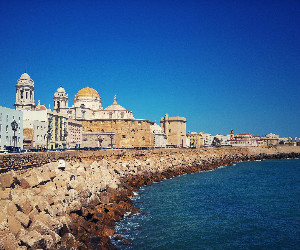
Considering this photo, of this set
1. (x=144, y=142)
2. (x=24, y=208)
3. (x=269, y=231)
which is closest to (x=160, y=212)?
(x=269, y=231)

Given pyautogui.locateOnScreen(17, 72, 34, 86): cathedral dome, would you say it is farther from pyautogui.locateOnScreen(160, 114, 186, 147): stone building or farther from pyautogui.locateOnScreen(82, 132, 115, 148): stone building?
pyautogui.locateOnScreen(160, 114, 186, 147): stone building

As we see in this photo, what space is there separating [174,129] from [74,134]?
44.1 meters

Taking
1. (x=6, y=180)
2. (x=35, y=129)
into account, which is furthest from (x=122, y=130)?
(x=6, y=180)

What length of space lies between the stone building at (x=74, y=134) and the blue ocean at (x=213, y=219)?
47168 millimetres

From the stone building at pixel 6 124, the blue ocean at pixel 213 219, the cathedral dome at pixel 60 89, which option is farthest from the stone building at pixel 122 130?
the blue ocean at pixel 213 219

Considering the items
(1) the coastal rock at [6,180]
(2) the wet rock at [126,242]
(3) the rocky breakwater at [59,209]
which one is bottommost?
(2) the wet rock at [126,242]

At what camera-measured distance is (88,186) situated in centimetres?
2122

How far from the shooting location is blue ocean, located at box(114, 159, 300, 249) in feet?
55.1

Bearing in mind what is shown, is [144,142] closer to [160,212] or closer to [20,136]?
[20,136]

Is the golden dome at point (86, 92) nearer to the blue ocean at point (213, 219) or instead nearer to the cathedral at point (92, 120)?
the cathedral at point (92, 120)

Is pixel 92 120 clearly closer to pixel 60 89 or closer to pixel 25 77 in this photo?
pixel 60 89

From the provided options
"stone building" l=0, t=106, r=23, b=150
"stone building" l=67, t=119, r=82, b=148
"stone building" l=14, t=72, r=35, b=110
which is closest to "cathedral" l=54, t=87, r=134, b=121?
"stone building" l=67, t=119, r=82, b=148

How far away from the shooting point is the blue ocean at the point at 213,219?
55.1 ft

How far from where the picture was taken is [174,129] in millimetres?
113188
